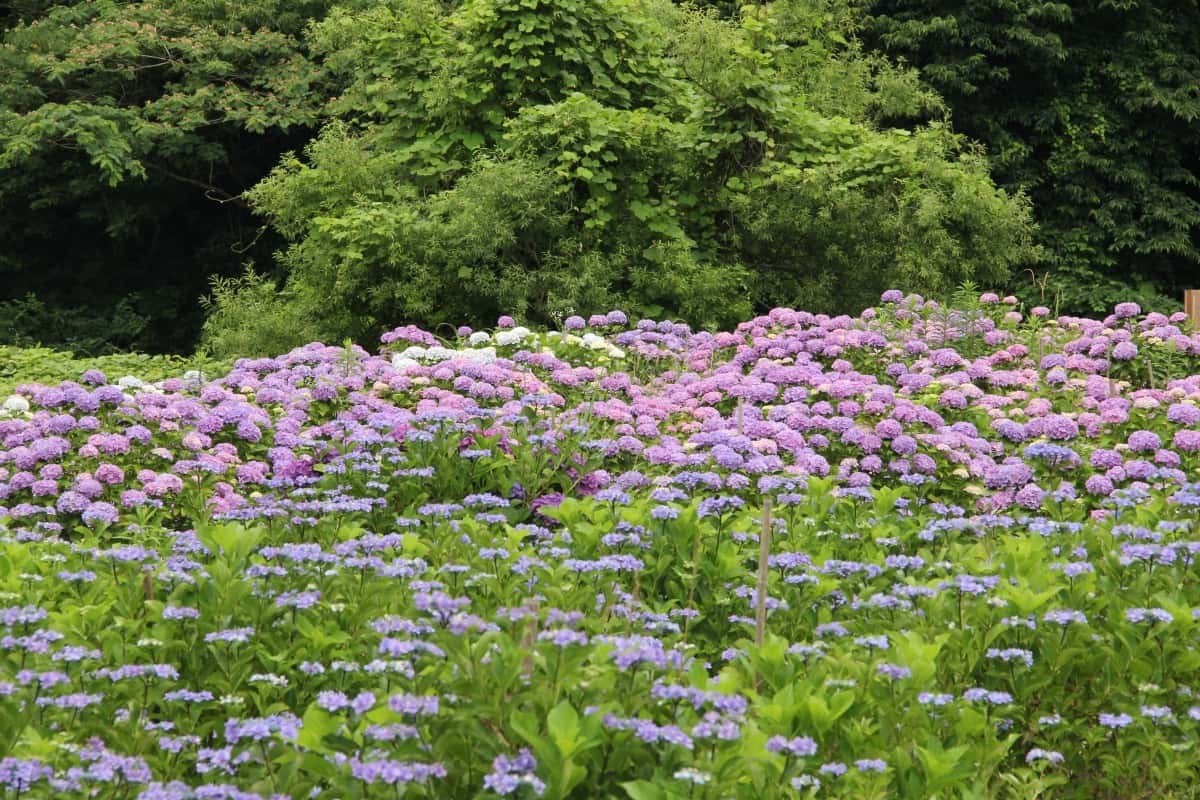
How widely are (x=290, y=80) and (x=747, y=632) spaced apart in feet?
43.8

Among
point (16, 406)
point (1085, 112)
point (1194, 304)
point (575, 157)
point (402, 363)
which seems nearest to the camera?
point (16, 406)

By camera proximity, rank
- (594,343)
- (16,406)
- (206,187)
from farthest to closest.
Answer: (206,187)
(594,343)
(16,406)

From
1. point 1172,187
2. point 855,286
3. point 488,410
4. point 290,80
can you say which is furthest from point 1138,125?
point 488,410

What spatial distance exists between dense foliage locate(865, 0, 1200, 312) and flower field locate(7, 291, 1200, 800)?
11.3 metres

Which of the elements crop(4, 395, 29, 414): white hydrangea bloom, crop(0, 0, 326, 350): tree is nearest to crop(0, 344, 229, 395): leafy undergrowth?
crop(4, 395, 29, 414): white hydrangea bloom

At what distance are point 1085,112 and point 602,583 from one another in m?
16.1

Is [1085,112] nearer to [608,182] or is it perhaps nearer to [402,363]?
[608,182]

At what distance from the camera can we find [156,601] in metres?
2.90

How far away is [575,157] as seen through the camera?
28.5 feet

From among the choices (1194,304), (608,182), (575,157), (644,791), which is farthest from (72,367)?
(644,791)

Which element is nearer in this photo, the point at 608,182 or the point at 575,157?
the point at 575,157

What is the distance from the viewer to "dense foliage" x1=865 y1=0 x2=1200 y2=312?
54.9 feet

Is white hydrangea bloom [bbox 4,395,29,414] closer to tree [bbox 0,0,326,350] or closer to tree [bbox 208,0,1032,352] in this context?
tree [bbox 208,0,1032,352]

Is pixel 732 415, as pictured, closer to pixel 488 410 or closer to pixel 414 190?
pixel 488 410
